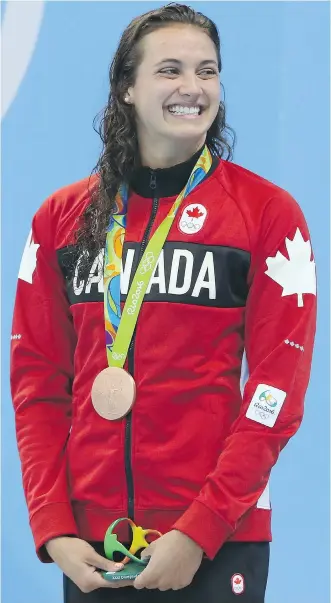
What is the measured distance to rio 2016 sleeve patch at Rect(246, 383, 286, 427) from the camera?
7.43 ft

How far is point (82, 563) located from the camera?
2287 millimetres

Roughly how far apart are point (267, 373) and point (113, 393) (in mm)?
283

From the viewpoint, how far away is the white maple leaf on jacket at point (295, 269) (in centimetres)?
233

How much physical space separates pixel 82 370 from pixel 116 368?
0.12 metres

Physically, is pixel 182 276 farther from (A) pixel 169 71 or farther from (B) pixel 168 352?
(A) pixel 169 71

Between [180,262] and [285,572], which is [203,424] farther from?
[285,572]

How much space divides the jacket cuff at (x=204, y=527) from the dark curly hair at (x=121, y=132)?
21.1 inches

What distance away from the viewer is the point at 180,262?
237cm

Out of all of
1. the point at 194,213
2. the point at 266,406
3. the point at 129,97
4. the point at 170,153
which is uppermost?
the point at 129,97

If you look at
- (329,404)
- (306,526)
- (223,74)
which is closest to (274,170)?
(223,74)

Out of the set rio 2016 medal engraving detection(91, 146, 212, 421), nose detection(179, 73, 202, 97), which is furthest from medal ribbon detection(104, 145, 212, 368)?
nose detection(179, 73, 202, 97)

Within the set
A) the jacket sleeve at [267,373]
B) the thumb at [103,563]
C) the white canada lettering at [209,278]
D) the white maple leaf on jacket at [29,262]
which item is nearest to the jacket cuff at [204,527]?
the jacket sleeve at [267,373]

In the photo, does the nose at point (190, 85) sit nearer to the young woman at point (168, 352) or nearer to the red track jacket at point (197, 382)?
the young woman at point (168, 352)

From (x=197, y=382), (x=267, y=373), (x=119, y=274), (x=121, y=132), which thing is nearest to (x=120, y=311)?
(x=119, y=274)
